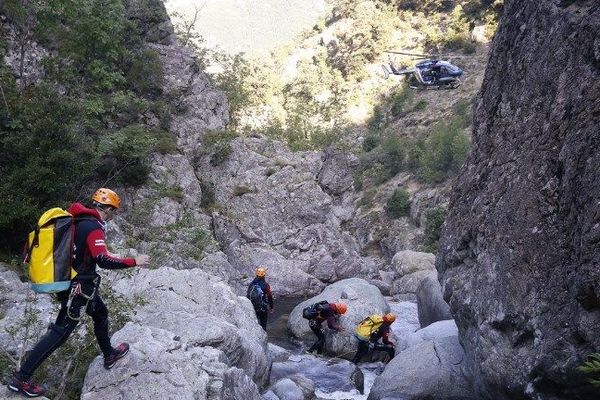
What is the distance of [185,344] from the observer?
24.4 ft

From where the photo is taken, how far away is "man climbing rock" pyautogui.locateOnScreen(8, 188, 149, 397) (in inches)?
220

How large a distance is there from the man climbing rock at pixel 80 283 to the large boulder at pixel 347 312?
9416 millimetres

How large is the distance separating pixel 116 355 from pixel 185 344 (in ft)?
4.24

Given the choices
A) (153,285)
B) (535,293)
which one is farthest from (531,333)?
(153,285)

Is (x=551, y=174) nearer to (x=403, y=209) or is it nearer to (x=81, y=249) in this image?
(x=81, y=249)

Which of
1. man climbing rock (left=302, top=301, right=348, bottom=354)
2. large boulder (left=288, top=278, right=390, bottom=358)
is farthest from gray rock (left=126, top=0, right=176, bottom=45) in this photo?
man climbing rock (left=302, top=301, right=348, bottom=354)

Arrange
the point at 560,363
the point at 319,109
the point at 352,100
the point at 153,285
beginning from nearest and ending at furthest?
the point at 560,363 → the point at 153,285 → the point at 319,109 → the point at 352,100

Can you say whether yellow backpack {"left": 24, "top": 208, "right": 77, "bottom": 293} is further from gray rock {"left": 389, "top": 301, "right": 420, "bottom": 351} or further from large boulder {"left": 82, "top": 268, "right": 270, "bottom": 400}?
gray rock {"left": 389, "top": 301, "right": 420, "bottom": 351}

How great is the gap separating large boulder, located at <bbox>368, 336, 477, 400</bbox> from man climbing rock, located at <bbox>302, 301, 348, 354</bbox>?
10.9 ft

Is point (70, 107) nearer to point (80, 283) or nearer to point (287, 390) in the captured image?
point (287, 390)

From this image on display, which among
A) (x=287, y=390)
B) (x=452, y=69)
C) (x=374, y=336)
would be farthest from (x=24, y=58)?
(x=452, y=69)

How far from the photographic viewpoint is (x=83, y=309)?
5746 millimetres

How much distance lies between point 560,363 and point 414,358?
4509 millimetres

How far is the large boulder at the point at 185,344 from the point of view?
623 centimetres
